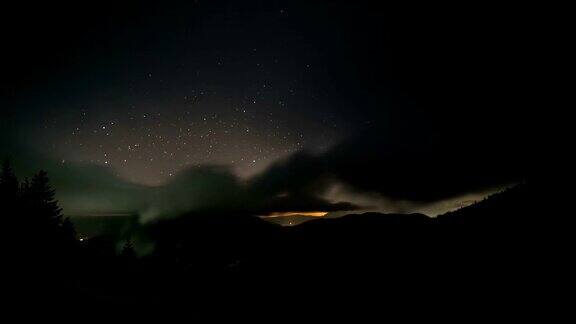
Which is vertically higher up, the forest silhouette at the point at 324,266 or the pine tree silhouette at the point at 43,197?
the pine tree silhouette at the point at 43,197

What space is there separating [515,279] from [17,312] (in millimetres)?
40556

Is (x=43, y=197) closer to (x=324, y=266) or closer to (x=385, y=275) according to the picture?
(x=385, y=275)

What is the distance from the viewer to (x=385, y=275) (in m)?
54.5

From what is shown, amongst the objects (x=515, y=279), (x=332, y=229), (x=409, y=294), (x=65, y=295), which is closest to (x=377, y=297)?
(x=409, y=294)

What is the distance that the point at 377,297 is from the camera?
41656 millimetres

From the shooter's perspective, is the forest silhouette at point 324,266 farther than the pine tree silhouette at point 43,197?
No

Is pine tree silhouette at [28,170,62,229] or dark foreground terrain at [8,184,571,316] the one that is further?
pine tree silhouette at [28,170,62,229]

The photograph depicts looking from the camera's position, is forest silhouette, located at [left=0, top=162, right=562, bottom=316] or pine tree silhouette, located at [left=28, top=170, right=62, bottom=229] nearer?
forest silhouette, located at [left=0, top=162, right=562, bottom=316]

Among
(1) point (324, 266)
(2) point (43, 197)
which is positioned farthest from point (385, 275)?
(2) point (43, 197)

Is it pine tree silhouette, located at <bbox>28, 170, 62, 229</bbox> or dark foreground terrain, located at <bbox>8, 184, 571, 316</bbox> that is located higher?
pine tree silhouette, located at <bbox>28, 170, 62, 229</bbox>

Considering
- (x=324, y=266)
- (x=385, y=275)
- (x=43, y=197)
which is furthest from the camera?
(x=324, y=266)

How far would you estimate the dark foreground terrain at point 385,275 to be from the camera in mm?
12672

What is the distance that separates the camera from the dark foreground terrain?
12.7 m

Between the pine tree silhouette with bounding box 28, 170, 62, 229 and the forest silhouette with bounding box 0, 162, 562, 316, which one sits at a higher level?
the pine tree silhouette with bounding box 28, 170, 62, 229
